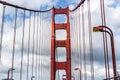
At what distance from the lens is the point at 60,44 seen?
2831 centimetres

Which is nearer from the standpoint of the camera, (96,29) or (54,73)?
(96,29)

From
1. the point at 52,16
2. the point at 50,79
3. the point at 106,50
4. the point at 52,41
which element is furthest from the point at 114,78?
the point at 52,16

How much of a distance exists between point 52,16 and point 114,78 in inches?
821

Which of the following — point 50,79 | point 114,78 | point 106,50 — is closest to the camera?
point 114,78

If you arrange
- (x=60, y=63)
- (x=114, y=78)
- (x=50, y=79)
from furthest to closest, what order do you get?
(x=60, y=63), (x=50, y=79), (x=114, y=78)

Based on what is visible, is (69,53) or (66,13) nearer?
(69,53)

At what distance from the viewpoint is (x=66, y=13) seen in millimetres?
29547

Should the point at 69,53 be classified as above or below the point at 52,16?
below

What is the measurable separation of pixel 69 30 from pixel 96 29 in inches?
678

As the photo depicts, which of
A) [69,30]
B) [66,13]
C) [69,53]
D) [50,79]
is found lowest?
[50,79]

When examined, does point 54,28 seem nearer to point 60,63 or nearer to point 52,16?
point 52,16

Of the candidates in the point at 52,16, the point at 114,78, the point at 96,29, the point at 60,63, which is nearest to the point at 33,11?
the point at 52,16

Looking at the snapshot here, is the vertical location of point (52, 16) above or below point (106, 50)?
above

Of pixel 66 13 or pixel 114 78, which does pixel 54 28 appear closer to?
pixel 66 13
